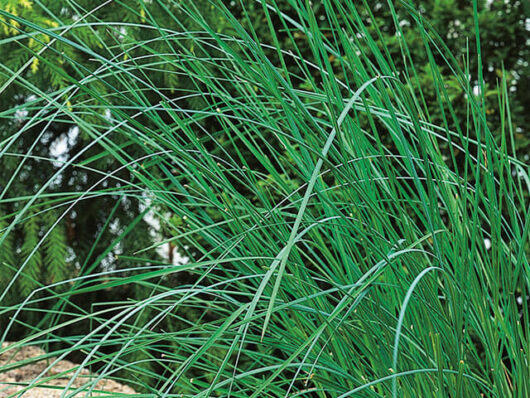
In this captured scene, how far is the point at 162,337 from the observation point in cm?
91

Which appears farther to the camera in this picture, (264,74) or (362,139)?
(362,139)

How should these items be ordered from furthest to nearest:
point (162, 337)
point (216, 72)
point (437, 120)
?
point (216, 72), point (437, 120), point (162, 337)

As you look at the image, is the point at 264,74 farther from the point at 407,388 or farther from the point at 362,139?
the point at 407,388

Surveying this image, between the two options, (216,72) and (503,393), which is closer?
(503,393)

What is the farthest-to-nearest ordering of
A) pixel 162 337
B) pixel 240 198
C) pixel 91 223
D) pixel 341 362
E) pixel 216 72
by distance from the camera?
pixel 91 223, pixel 216 72, pixel 341 362, pixel 240 198, pixel 162 337

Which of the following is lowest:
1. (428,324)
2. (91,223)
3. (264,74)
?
(91,223)

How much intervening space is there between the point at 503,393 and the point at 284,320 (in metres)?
0.37

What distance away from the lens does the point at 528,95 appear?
311 cm

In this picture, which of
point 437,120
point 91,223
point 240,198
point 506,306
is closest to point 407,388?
point 506,306

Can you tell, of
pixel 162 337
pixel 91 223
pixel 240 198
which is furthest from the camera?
pixel 91 223

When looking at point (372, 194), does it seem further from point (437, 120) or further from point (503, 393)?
point (437, 120)

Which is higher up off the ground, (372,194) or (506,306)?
(372,194)

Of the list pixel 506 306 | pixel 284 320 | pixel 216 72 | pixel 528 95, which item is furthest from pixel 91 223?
pixel 506 306

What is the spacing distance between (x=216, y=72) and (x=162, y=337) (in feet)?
7.50
